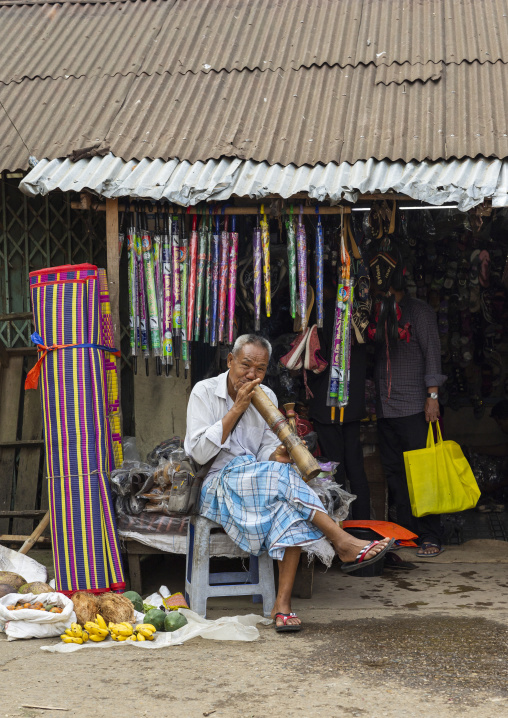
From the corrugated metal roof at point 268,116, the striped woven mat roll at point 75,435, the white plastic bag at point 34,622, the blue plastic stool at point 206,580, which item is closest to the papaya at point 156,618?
the blue plastic stool at point 206,580

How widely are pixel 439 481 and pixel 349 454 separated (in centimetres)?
65

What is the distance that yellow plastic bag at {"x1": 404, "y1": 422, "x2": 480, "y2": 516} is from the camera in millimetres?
5566

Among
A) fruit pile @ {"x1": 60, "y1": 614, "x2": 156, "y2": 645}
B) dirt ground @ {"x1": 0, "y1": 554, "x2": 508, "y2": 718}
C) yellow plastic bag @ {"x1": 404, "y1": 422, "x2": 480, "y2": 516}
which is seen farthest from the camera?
yellow plastic bag @ {"x1": 404, "y1": 422, "x2": 480, "y2": 516}

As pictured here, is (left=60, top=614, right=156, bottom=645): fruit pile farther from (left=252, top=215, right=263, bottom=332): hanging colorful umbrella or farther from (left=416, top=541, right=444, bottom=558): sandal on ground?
(left=416, top=541, right=444, bottom=558): sandal on ground

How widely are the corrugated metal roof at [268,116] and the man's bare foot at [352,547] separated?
225 centimetres

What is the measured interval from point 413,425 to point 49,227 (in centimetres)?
294

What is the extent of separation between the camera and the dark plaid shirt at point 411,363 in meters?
5.79

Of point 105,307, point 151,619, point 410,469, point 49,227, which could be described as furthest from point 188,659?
point 49,227

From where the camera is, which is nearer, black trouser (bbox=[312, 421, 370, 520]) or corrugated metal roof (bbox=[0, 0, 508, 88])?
black trouser (bbox=[312, 421, 370, 520])

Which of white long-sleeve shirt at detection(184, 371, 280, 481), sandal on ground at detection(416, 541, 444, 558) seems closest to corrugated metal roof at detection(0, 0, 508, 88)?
white long-sleeve shirt at detection(184, 371, 280, 481)

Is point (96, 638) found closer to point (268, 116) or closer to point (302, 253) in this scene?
point (302, 253)

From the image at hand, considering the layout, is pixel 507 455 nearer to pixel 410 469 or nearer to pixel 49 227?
pixel 410 469

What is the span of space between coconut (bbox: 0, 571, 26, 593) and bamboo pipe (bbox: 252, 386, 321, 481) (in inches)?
64.3

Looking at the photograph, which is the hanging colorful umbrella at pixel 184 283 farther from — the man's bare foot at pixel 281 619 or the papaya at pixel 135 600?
the man's bare foot at pixel 281 619
